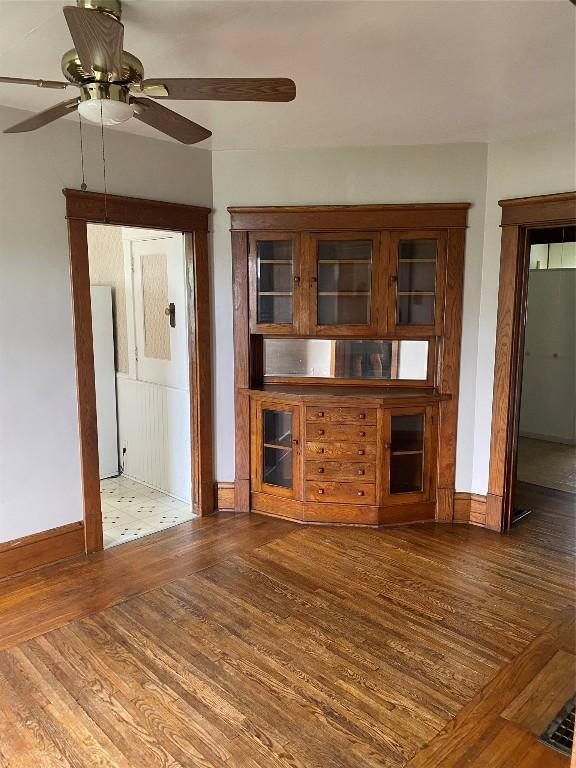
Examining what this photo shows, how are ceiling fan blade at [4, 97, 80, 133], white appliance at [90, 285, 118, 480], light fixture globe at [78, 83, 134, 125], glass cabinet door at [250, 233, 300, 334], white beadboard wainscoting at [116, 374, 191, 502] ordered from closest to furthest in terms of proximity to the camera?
1. light fixture globe at [78, 83, 134, 125]
2. ceiling fan blade at [4, 97, 80, 133]
3. glass cabinet door at [250, 233, 300, 334]
4. white beadboard wainscoting at [116, 374, 191, 502]
5. white appliance at [90, 285, 118, 480]

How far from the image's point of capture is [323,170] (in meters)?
3.94

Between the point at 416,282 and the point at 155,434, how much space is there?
2.33 m

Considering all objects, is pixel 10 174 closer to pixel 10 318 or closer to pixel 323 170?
pixel 10 318

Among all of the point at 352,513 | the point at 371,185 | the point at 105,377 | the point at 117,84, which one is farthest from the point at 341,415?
the point at 117,84

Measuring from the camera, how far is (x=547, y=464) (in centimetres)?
571

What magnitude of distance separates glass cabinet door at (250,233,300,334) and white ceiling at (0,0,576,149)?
851 millimetres

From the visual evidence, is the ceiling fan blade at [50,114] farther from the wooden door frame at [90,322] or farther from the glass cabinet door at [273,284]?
the glass cabinet door at [273,284]

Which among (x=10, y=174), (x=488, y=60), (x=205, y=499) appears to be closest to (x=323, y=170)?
(x=488, y=60)

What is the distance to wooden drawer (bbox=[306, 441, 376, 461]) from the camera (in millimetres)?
3986

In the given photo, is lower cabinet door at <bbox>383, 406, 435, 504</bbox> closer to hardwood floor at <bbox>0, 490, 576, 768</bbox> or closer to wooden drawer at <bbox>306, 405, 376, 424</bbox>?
wooden drawer at <bbox>306, 405, 376, 424</bbox>

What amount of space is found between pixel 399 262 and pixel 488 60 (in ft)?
5.33

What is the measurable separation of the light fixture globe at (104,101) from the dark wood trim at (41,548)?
2.47 meters

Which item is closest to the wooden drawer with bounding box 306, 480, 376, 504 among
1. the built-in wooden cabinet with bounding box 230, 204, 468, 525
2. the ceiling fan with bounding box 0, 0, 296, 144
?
the built-in wooden cabinet with bounding box 230, 204, 468, 525

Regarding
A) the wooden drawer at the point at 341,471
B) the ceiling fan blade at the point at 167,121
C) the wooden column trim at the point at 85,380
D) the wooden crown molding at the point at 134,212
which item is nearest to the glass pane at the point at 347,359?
the wooden drawer at the point at 341,471
